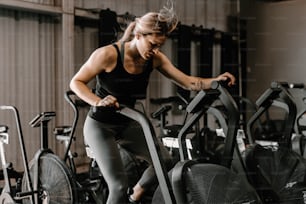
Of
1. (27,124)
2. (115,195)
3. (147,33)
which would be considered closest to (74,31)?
(27,124)

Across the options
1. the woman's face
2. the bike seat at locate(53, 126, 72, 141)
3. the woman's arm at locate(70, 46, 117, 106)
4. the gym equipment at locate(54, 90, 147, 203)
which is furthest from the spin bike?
the woman's face

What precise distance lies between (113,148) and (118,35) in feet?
2.92

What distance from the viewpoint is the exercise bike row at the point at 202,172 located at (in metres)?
1.45

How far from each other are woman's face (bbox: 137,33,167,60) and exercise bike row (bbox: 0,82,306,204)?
0.27 metres

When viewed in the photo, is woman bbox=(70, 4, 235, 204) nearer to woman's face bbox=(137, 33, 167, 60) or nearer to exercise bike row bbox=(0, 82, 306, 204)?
woman's face bbox=(137, 33, 167, 60)

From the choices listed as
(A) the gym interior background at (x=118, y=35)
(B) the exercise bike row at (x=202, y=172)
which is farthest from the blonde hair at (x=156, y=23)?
(A) the gym interior background at (x=118, y=35)

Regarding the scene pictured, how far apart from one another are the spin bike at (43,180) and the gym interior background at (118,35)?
34 cm

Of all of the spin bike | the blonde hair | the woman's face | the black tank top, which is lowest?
the spin bike

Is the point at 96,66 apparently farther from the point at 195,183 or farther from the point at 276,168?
the point at 276,168

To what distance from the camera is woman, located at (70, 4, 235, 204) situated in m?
1.66

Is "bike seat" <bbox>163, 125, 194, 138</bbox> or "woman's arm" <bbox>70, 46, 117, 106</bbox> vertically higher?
"woman's arm" <bbox>70, 46, 117, 106</bbox>

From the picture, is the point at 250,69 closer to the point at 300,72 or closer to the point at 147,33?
the point at 300,72

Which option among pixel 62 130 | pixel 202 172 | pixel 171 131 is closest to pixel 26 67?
pixel 62 130

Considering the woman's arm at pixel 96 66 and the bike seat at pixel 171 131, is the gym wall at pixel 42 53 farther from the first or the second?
the woman's arm at pixel 96 66
